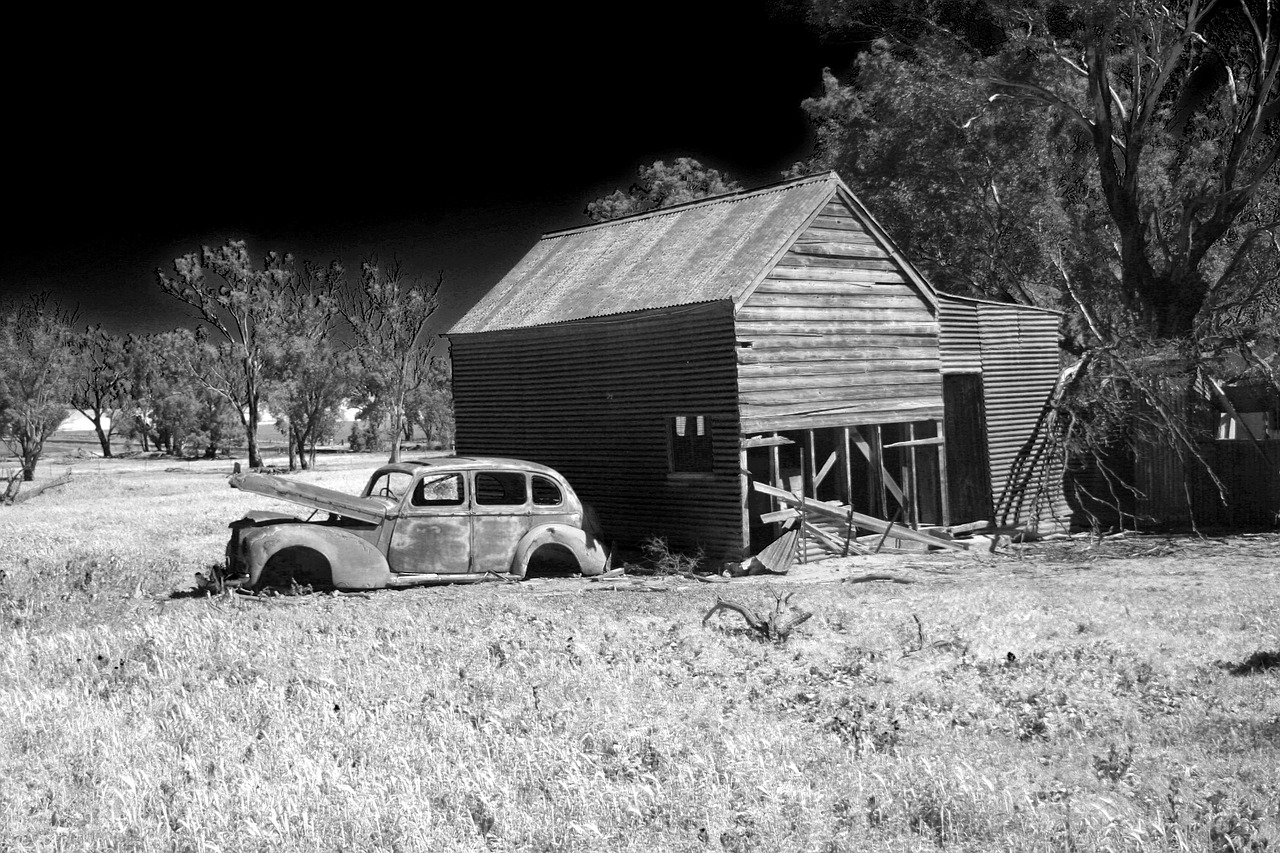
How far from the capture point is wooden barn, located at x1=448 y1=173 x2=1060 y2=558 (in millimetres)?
18328

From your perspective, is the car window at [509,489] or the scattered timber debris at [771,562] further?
the scattered timber debris at [771,562]

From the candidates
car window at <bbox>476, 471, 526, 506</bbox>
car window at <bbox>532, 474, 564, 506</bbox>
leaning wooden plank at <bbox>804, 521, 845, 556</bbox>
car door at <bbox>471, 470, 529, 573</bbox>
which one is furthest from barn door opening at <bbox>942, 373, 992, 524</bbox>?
car door at <bbox>471, 470, 529, 573</bbox>

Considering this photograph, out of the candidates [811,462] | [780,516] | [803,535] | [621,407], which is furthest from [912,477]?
[621,407]

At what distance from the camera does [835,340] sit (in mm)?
19484

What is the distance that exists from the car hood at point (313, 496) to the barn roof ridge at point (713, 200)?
10.1 meters

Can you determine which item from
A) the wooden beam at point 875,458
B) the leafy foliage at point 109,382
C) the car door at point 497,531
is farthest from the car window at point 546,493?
the leafy foliage at point 109,382

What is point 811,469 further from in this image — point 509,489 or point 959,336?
point 959,336

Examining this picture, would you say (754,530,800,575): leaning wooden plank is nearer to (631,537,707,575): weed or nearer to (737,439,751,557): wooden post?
(737,439,751,557): wooden post

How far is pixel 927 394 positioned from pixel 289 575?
12071mm

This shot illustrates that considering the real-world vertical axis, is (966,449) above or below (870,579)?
above

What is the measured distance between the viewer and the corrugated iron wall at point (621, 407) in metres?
18.2

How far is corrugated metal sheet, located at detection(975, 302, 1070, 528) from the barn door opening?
0.16 metres

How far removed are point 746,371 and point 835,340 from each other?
2364 millimetres

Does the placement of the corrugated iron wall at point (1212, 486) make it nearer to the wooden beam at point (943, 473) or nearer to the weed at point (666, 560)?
the wooden beam at point (943, 473)
